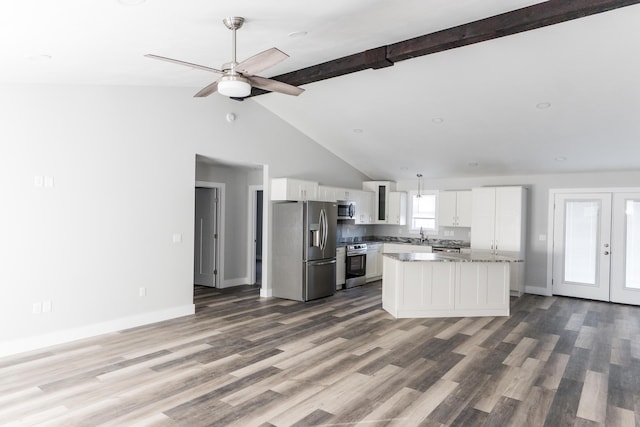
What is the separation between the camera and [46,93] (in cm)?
425

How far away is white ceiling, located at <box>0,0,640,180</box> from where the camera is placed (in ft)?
9.82

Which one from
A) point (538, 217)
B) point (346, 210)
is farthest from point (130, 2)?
point (538, 217)

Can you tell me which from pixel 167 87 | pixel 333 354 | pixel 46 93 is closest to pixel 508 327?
pixel 333 354

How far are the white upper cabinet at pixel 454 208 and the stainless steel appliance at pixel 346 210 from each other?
189cm

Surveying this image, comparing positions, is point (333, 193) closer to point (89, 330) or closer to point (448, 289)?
point (448, 289)

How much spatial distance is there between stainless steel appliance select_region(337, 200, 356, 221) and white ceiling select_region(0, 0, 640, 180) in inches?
46.8

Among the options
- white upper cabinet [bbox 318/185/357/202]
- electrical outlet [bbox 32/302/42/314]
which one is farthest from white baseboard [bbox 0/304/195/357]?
white upper cabinet [bbox 318/185/357/202]

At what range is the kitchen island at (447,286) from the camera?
5.60 m

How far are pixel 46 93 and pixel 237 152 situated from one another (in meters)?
2.60

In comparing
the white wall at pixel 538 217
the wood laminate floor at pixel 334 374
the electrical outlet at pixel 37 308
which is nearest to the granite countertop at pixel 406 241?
the white wall at pixel 538 217

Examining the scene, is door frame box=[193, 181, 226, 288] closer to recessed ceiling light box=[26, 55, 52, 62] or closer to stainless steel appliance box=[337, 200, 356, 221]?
stainless steel appliance box=[337, 200, 356, 221]

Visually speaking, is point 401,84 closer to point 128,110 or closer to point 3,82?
point 128,110

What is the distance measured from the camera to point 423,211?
908cm

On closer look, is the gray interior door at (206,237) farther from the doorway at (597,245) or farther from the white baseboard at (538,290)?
the doorway at (597,245)
